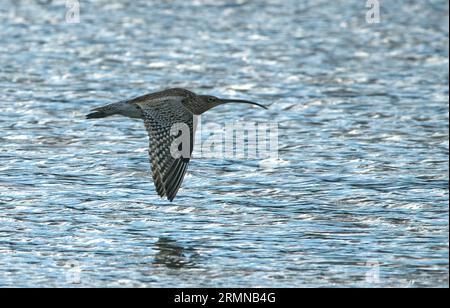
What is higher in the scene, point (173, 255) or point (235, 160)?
point (235, 160)

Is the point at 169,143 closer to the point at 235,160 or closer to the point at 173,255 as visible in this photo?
the point at 173,255

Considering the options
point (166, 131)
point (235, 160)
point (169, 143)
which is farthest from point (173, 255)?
point (235, 160)

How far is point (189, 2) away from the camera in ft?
101

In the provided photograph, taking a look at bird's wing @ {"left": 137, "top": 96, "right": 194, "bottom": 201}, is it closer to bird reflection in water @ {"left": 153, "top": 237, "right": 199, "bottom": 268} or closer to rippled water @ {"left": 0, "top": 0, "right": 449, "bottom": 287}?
rippled water @ {"left": 0, "top": 0, "right": 449, "bottom": 287}

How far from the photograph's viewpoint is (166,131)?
561 inches

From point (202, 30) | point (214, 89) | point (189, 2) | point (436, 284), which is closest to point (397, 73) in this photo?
point (214, 89)

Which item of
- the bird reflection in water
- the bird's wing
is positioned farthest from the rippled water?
the bird's wing

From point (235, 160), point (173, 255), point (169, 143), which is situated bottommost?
point (173, 255)

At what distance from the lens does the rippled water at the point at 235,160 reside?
12.0 meters

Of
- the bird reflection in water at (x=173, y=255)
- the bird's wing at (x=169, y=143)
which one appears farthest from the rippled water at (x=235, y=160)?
the bird's wing at (x=169, y=143)

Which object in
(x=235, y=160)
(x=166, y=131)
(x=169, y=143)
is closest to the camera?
(x=169, y=143)

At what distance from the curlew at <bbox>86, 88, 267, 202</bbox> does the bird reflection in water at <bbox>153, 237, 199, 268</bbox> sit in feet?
3.85

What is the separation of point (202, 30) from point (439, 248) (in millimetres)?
15389

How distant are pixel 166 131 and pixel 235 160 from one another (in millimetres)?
2402
